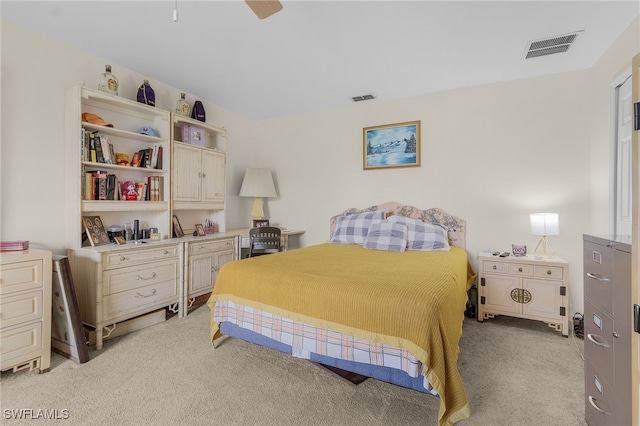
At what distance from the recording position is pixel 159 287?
2.85m

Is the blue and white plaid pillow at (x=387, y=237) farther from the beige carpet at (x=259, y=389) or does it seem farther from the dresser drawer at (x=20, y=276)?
the dresser drawer at (x=20, y=276)

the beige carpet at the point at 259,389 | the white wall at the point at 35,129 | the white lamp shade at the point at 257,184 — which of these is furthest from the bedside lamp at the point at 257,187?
the beige carpet at the point at 259,389

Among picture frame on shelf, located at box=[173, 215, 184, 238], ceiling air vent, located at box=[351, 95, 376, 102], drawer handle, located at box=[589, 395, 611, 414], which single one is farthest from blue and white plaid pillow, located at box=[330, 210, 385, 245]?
drawer handle, located at box=[589, 395, 611, 414]

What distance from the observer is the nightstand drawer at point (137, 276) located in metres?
2.45

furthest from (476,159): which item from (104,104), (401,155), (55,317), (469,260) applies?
(55,317)

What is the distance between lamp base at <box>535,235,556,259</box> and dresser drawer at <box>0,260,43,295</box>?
4.30 meters

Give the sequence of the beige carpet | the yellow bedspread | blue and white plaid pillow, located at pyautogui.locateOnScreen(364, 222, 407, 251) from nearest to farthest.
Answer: the yellow bedspread
the beige carpet
blue and white plaid pillow, located at pyautogui.locateOnScreen(364, 222, 407, 251)

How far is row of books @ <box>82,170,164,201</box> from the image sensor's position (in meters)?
2.59

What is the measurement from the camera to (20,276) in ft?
6.34

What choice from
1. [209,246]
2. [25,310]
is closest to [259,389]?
[25,310]

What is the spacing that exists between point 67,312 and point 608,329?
325 cm

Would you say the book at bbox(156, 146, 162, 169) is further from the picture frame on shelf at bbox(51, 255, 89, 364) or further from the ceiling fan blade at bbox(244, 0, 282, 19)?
the ceiling fan blade at bbox(244, 0, 282, 19)

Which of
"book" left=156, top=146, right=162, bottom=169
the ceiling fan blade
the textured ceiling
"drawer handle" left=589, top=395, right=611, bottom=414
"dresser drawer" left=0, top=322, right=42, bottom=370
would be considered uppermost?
the textured ceiling

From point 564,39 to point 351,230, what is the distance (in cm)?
264
